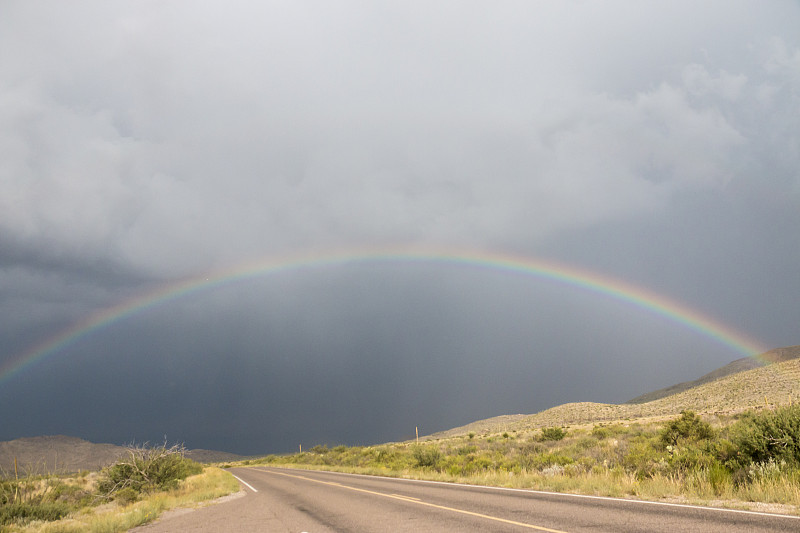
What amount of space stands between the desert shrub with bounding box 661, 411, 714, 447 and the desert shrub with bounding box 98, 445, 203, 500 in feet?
78.9

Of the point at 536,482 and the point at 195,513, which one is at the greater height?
the point at 195,513

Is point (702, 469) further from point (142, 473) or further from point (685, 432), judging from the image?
point (142, 473)

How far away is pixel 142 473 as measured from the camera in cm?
2306

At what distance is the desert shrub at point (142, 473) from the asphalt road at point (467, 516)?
9.61m

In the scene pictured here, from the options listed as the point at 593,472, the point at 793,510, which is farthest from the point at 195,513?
the point at 793,510

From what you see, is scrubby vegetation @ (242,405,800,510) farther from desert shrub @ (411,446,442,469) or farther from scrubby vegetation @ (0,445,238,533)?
scrubby vegetation @ (0,445,238,533)

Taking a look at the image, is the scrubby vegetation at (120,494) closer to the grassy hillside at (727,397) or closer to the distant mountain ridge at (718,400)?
the distant mountain ridge at (718,400)

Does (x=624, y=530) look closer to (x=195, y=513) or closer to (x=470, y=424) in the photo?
(x=195, y=513)

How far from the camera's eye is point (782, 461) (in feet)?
37.1

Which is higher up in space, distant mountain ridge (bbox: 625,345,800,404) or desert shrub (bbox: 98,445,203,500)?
desert shrub (bbox: 98,445,203,500)

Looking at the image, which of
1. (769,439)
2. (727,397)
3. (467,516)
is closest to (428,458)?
(467,516)

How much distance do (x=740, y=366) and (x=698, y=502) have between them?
156 metres

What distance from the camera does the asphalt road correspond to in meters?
8.47

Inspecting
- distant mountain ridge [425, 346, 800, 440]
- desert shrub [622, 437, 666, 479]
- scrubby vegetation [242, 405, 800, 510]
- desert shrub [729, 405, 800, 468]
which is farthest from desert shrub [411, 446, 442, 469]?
distant mountain ridge [425, 346, 800, 440]
